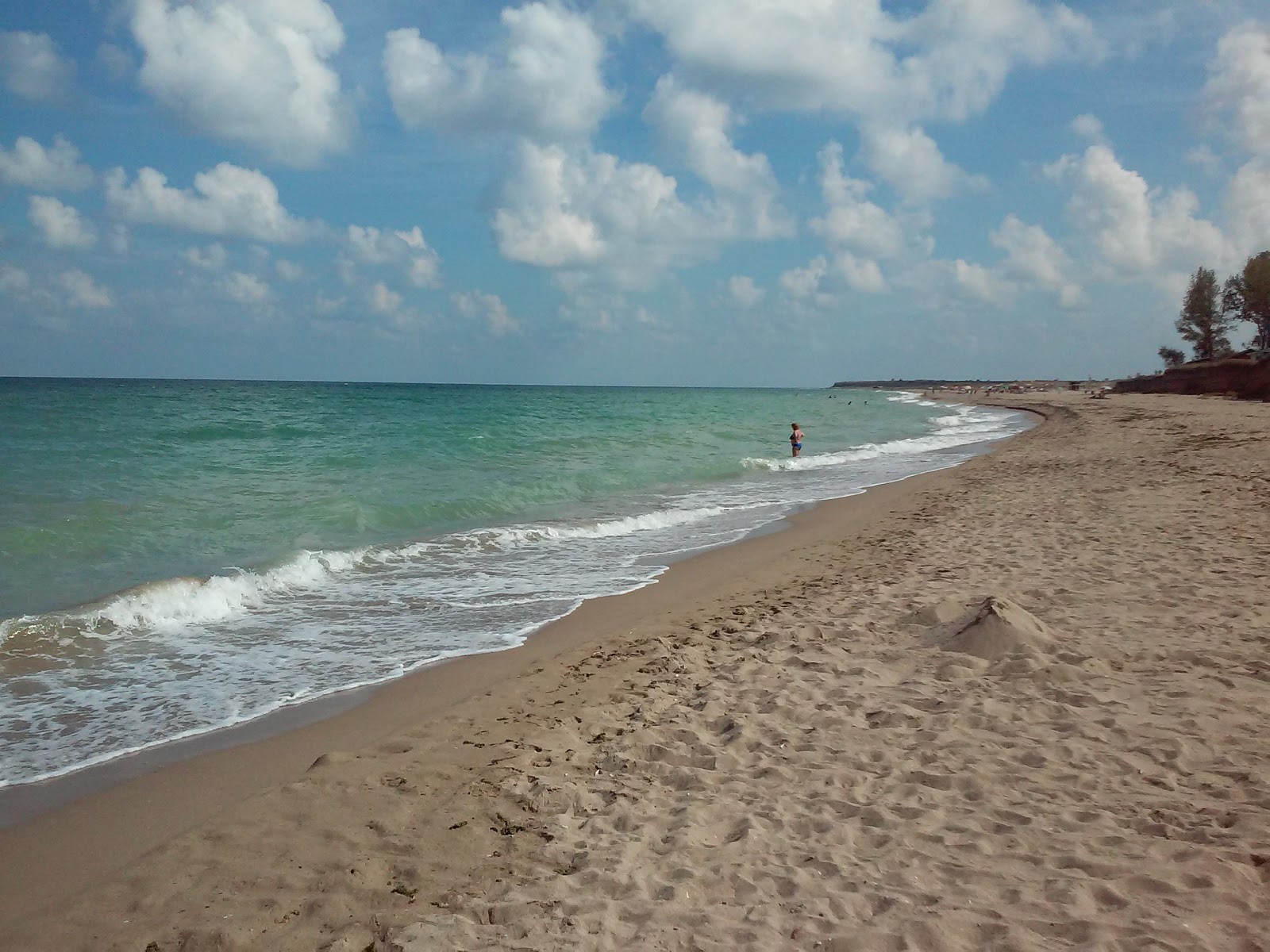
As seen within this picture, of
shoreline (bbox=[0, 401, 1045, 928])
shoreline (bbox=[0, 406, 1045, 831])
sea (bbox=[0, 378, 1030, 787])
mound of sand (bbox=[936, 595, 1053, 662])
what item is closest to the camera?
shoreline (bbox=[0, 401, 1045, 928])

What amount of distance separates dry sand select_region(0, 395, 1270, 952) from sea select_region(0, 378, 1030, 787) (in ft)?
3.64

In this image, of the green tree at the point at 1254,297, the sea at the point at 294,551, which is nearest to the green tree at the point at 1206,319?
the green tree at the point at 1254,297

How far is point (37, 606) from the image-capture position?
8.55m

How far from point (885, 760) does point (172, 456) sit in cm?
2355

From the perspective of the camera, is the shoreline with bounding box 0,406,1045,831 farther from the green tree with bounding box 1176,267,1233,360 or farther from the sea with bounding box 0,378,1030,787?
the green tree with bounding box 1176,267,1233,360

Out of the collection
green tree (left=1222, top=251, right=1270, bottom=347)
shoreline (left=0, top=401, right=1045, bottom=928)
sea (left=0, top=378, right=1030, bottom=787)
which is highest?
green tree (left=1222, top=251, right=1270, bottom=347)

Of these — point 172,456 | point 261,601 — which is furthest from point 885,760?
point 172,456

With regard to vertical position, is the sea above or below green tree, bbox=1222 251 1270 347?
below

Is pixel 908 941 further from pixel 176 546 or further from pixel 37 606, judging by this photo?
pixel 176 546

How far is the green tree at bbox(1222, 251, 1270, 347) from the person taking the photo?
57875 mm

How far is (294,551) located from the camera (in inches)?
441

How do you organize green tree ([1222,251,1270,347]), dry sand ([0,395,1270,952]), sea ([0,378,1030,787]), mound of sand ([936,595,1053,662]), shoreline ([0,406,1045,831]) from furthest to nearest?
green tree ([1222,251,1270,347])
sea ([0,378,1030,787])
mound of sand ([936,595,1053,662])
shoreline ([0,406,1045,831])
dry sand ([0,395,1270,952])

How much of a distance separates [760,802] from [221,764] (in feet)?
11.8

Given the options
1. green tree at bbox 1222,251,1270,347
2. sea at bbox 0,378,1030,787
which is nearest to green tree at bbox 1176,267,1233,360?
green tree at bbox 1222,251,1270,347
